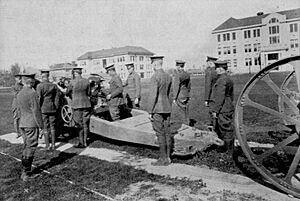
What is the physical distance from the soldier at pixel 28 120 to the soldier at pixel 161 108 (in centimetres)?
229

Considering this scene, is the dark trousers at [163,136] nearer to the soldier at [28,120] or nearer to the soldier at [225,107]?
the soldier at [225,107]

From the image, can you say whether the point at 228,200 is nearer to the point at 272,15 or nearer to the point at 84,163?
the point at 84,163

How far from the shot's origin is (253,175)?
514 cm

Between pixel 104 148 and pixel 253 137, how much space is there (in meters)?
3.77

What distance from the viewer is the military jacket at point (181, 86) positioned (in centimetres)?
929

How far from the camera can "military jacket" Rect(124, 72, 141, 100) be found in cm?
855

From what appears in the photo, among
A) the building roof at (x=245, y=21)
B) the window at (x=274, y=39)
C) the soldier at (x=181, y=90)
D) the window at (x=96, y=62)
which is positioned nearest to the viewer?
the soldier at (x=181, y=90)

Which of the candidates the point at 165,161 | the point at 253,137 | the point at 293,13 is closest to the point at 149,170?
the point at 165,161

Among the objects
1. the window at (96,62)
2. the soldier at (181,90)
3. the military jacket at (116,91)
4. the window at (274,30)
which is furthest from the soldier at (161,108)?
the window at (96,62)

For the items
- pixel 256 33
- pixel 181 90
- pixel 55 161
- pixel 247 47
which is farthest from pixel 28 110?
pixel 247 47

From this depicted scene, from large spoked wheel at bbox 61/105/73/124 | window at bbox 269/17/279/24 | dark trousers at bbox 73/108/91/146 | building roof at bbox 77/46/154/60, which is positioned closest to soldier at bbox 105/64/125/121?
dark trousers at bbox 73/108/91/146

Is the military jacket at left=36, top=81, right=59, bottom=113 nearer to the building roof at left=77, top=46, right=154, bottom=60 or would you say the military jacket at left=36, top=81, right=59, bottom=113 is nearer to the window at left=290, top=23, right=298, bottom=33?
the window at left=290, top=23, right=298, bottom=33

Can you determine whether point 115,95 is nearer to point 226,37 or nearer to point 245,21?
point 245,21

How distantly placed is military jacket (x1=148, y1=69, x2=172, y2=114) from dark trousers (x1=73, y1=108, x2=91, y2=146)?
2473 mm
